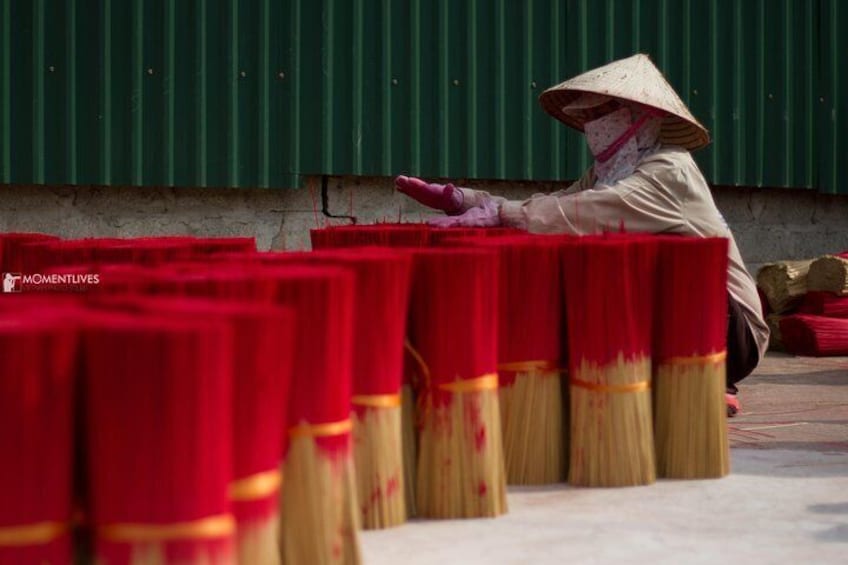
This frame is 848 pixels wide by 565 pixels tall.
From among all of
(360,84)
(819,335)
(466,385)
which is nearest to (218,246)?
(466,385)

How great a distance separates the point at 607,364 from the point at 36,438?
209 centimetres

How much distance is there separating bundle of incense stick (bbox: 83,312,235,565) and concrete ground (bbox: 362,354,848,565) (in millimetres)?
1098

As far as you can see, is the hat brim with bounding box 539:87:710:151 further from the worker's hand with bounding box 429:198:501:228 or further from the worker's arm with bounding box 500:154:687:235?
the worker's hand with bounding box 429:198:501:228

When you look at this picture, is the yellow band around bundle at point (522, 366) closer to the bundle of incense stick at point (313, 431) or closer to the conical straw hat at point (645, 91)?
the bundle of incense stick at point (313, 431)

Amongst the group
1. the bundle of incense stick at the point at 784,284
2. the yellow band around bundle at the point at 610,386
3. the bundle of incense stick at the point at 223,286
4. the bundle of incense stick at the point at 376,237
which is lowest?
the yellow band around bundle at the point at 610,386

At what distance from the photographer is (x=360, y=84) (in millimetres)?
7551

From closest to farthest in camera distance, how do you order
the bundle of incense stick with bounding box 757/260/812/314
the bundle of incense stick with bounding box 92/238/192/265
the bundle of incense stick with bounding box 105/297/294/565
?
the bundle of incense stick with bounding box 105/297/294/565 < the bundle of incense stick with bounding box 92/238/192/265 < the bundle of incense stick with bounding box 757/260/812/314

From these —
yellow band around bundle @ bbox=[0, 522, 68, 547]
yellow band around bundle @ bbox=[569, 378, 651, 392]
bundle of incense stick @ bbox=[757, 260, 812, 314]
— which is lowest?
yellow band around bundle @ bbox=[0, 522, 68, 547]

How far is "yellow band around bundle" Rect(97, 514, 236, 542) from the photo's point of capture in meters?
1.85

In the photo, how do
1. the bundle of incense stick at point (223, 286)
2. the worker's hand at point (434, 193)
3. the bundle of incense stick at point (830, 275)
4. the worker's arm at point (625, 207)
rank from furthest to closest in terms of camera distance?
the bundle of incense stick at point (830, 275)
the worker's hand at point (434, 193)
the worker's arm at point (625, 207)
the bundle of incense stick at point (223, 286)

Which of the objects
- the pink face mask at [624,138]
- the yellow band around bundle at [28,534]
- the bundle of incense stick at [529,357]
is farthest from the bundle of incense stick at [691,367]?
the yellow band around bundle at [28,534]

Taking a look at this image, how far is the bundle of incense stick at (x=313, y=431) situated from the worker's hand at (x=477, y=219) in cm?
239

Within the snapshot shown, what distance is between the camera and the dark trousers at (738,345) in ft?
16.3

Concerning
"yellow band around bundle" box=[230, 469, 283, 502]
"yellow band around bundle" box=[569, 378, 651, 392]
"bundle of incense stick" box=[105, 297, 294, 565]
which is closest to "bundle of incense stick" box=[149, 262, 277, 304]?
"bundle of incense stick" box=[105, 297, 294, 565]
